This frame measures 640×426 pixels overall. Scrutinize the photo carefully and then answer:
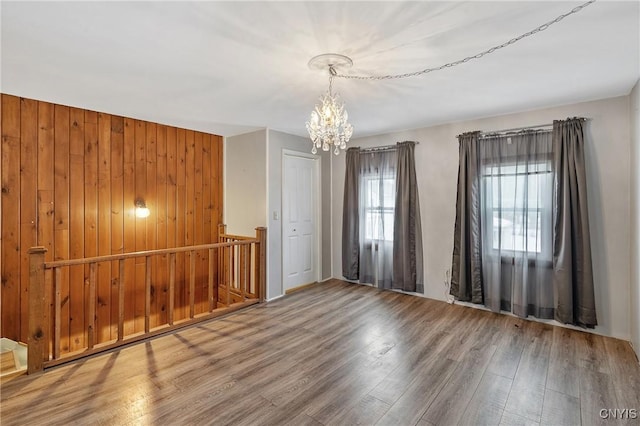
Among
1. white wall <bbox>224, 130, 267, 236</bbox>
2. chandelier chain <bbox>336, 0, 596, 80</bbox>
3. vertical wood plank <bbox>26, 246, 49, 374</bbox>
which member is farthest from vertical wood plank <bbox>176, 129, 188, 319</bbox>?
chandelier chain <bbox>336, 0, 596, 80</bbox>

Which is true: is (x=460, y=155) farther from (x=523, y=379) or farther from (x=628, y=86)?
(x=523, y=379)

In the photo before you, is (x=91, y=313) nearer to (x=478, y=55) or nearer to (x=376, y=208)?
(x=376, y=208)

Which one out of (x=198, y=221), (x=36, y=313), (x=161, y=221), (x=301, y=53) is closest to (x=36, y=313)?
(x=36, y=313)

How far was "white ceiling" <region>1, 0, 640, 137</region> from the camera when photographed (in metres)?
1.74

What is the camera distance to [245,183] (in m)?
4.72

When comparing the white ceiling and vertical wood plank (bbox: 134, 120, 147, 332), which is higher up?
the white ceiling

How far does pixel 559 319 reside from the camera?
3348 millimetres

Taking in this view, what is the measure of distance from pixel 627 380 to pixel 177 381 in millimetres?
3521

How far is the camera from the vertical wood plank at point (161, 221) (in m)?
4.29

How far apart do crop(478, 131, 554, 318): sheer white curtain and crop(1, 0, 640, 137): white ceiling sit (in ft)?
1.65

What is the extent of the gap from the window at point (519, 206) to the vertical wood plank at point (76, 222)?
191 inches

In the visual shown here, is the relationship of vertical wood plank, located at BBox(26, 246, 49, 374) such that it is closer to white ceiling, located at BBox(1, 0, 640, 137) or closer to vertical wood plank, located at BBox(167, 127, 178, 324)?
white ceiling, located at BBox(1, 0, 640, 137)

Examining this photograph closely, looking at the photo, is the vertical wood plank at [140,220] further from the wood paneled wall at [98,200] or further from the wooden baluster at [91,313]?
the wooden baluster at [91,313]

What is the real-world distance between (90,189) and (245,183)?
6.26 ft
